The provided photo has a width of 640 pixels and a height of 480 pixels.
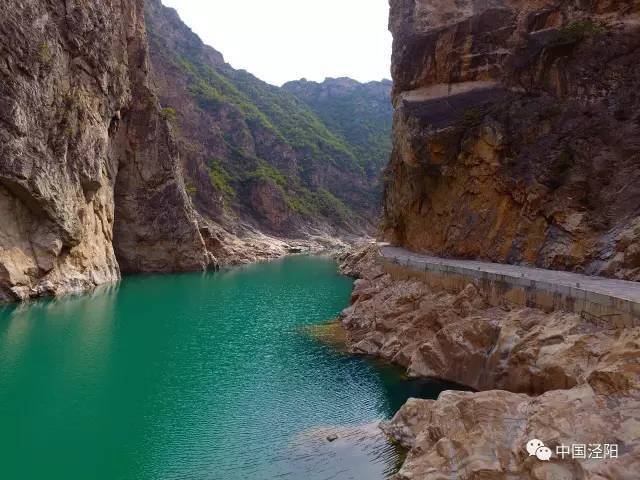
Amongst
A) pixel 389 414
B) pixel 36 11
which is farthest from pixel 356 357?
pixel 36 11

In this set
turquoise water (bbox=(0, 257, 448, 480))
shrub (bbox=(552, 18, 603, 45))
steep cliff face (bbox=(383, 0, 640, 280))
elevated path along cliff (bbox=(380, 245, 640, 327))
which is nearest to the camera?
turquoise water (bbox=(0, 257, 448, 480))

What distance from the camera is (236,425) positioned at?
16.2 meters

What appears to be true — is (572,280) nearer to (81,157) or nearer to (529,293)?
(529,293)

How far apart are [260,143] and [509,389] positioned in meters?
115

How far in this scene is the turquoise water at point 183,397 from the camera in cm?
1360

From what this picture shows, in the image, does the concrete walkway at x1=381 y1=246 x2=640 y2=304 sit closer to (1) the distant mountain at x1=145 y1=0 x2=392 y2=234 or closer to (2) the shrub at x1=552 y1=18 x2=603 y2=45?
(2) the shrub at x1=552 y1=18 x2=603 y2=45

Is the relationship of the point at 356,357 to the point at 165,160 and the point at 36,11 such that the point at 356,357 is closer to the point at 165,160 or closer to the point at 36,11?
the point at 36,11

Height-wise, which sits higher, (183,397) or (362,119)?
(362,119)

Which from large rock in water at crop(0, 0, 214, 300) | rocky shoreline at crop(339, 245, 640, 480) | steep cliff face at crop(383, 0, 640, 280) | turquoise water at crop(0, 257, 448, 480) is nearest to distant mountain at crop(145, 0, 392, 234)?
large rock in water at crop(0, 0, 214, 300)

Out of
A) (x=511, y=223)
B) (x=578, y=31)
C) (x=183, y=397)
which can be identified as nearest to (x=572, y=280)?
(x=511, y=223)

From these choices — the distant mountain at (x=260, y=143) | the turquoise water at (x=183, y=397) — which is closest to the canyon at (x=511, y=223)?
the turquoise water at (x=183, y=397)

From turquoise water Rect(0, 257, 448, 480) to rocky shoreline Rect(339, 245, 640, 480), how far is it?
59.3 inches

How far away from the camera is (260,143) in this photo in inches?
4958

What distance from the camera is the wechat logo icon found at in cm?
977
